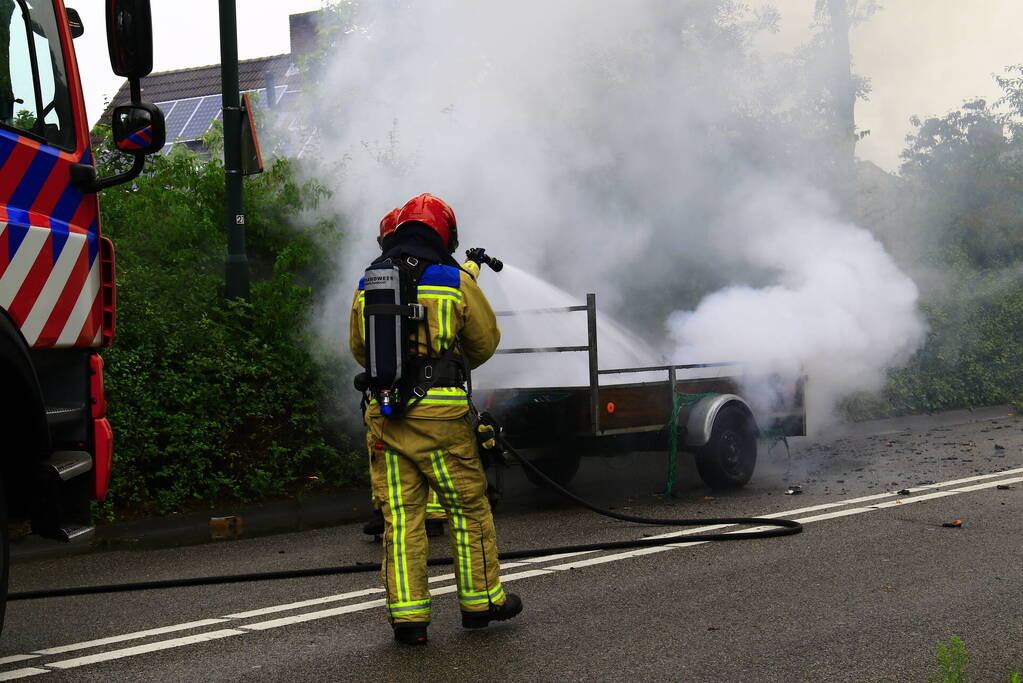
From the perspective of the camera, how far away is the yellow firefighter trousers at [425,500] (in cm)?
494

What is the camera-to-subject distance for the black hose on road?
6172 mm

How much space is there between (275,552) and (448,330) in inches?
115

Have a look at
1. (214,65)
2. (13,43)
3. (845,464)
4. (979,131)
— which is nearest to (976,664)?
(13,43)

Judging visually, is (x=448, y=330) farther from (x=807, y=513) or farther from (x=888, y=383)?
(x=888, y=383)

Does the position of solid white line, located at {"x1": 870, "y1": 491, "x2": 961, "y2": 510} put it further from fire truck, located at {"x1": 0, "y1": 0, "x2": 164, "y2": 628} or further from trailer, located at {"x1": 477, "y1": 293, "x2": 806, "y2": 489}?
fire truck, located at {"x1": 0, "y1": 0, "x2": 164, "y2": 628}

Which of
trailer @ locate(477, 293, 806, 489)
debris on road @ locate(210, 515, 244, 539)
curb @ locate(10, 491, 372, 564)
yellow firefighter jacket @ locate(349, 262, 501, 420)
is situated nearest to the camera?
yellow firefighter jacket @ locate(349, 262, 501, 420)

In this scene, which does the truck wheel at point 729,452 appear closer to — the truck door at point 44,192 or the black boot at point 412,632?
the black boot at point 412,632

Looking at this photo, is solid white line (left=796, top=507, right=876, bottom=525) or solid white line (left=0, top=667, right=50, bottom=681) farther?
solid white line (left=796, top=507, right=876, bottom=525)

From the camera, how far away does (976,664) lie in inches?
178

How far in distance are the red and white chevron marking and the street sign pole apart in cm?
547

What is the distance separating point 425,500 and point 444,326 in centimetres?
72

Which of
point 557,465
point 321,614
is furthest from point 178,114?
point 321,614

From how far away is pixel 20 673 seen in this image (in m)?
4.60

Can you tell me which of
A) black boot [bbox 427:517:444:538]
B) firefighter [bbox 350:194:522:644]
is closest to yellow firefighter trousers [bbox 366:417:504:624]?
firefighter [bbox 350:194:522:644]
